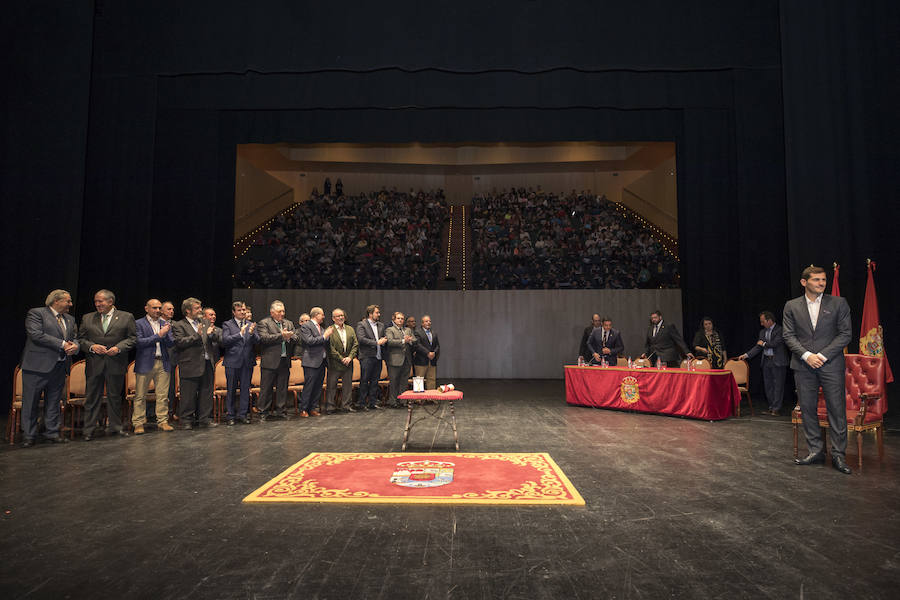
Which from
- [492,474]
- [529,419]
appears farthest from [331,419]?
[492,474]

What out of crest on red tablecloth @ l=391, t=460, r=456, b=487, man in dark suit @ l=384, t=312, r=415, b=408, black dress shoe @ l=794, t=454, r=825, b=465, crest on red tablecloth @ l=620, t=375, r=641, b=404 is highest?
man in dark suit @ l=384, t=312, r=415, b=408

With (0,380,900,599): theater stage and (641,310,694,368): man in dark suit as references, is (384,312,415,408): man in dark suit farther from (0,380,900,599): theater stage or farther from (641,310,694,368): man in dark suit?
(641,310,694,368): man in dark suit

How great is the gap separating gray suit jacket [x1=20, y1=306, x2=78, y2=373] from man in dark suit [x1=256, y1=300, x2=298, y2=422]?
2046mm

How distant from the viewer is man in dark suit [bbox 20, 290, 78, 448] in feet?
17.1

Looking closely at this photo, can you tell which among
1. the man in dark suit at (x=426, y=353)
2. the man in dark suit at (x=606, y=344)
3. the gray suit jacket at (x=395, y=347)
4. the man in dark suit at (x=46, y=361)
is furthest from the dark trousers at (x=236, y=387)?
the man in dark suit at (x=606, y=344)

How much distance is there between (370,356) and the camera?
8156 mm

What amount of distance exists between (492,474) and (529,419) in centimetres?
302

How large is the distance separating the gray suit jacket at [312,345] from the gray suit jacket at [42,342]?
2651mm

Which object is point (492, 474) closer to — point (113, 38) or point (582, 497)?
point (582, 497)

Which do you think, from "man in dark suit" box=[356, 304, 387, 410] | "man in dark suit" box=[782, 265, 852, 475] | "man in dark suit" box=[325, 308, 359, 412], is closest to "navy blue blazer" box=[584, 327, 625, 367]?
"man in dark suit" box=[356, 304, 387, 410]

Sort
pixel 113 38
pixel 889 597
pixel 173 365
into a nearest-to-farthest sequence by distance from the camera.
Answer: pixel 889 597
pixel 173 365
pixel 113 38

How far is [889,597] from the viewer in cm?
217

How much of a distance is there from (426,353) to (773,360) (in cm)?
502

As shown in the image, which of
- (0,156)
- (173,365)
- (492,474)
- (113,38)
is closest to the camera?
(492,474)
